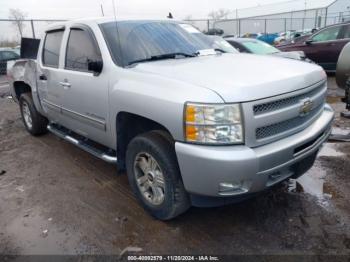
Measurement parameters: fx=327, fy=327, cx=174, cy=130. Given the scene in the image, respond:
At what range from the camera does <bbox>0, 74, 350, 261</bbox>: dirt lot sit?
111 inches

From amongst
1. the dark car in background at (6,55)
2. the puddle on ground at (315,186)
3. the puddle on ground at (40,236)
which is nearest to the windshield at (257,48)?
the puddle on ground at (315,186)

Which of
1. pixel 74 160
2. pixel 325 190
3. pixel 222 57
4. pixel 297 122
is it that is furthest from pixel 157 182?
pixel 74 160

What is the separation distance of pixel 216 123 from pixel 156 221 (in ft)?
4.27

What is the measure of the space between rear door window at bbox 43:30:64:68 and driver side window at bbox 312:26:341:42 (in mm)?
9054

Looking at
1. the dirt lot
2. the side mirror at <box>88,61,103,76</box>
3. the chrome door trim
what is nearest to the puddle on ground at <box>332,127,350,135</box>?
the dirt lot

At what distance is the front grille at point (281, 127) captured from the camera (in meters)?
2.56

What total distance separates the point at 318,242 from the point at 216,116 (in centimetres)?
142

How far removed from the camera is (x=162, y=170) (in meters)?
2.83

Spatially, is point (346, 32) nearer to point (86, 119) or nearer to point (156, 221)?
point (86, 119)

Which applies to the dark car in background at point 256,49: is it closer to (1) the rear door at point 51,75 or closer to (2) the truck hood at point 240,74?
(1) the rear door at point 51,75

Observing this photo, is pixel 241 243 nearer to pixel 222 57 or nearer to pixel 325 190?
pixel 325 190

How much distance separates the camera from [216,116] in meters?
2.43

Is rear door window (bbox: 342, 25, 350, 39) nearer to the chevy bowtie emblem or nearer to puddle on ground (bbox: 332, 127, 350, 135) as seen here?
puddle on ground (bbox: 332, 127, 350, 135)

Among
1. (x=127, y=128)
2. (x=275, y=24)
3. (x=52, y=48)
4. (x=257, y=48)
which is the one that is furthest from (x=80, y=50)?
(x=275, y=24)
